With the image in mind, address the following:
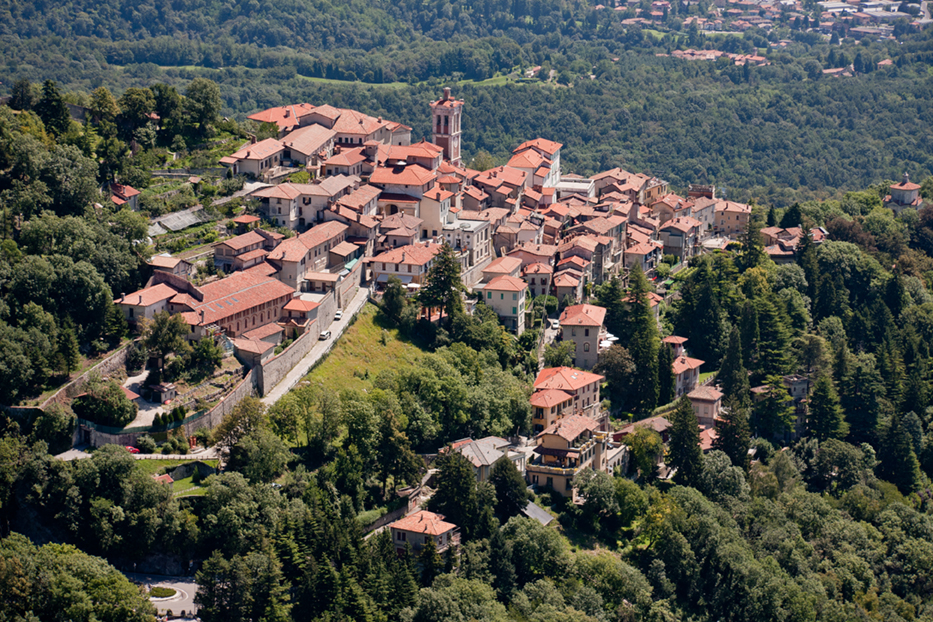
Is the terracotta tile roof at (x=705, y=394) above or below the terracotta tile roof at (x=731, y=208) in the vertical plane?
below

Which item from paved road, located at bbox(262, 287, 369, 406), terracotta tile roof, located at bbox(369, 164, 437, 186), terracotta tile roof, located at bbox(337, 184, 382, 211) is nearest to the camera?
paved road, located at bbox(262, 287, 369, 406)

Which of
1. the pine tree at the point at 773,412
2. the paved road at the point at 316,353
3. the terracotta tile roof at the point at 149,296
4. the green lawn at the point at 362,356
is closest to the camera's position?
the terracotta tile roof at the point at 149,296

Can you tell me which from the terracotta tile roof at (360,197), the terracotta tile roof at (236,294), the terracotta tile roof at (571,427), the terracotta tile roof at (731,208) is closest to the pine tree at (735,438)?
the terracotta tile roof at (571,427)

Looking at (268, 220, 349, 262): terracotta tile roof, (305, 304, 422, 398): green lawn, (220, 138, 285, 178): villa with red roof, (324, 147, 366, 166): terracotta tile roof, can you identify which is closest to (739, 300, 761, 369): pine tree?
(305, 304, 422, 398): green lawn

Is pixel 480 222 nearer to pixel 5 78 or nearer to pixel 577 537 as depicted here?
pixel 577 537

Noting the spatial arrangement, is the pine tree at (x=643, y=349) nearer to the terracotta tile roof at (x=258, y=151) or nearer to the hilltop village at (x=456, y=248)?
the hilltop village at (x=456, y=248)

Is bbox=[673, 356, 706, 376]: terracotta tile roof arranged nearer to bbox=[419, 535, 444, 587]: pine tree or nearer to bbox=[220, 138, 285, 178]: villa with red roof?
bbox=[419, 535, 444, 587]: pine tree
